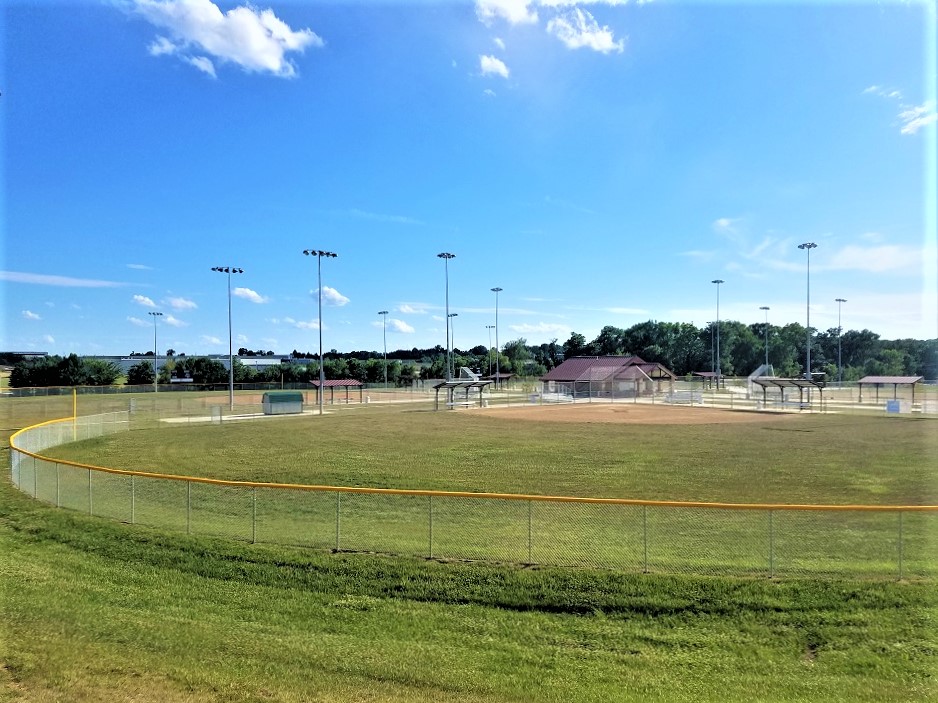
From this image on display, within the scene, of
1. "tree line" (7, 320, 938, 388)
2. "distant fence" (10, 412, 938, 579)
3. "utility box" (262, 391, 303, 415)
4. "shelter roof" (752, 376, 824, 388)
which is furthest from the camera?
"tree line" (7, 320, 938, 388)

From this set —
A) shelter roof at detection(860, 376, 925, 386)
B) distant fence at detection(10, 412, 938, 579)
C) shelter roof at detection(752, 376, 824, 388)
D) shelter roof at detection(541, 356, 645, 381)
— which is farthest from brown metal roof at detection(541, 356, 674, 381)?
distant fence at detection(10, 412, 938, 579)

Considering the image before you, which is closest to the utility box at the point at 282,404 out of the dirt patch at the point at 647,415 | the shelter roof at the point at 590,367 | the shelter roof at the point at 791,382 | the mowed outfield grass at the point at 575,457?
the mowed outfield grass at the point at 575,457

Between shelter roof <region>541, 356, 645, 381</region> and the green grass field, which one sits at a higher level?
shelter roof <region>541, 356, 645, 381</region>

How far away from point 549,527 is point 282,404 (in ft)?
147

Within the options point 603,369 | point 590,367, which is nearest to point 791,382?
point 603,369

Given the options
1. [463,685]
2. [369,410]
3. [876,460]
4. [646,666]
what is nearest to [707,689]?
[646,666]

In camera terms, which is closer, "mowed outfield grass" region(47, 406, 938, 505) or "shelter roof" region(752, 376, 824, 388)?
"mowed outfield grass" region(47, 406, 938, 505)

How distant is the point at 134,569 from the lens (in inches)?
459

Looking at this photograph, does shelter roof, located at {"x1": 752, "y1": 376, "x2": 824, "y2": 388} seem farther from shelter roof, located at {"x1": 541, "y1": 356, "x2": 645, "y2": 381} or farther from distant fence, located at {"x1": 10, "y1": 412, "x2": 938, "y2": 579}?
distant fence, located at {"x1": 10, "y1": 412, "x2": 938, "y2": 579}

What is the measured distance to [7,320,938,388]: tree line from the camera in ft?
316

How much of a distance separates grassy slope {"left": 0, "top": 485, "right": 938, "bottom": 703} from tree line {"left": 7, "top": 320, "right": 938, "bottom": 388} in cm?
8486

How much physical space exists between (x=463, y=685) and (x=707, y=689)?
113 inches

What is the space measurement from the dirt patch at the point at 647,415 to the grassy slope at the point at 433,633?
3418cm

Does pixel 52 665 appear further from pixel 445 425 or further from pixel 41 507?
pixel 445 425
